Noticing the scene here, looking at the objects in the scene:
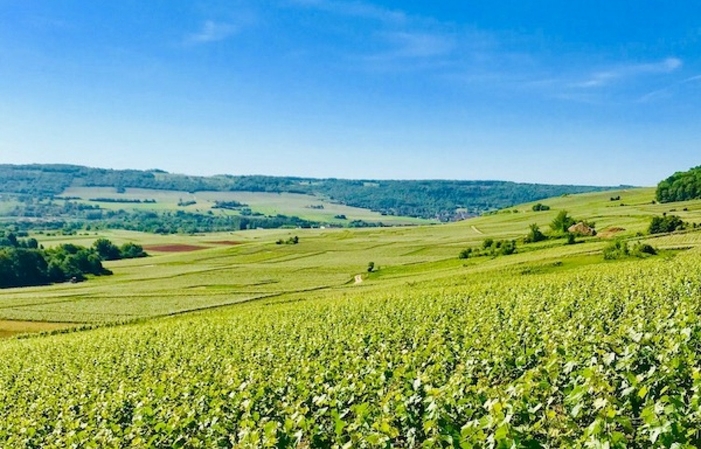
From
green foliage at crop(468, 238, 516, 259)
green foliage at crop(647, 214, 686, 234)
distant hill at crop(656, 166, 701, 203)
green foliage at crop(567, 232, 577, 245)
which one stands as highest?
distant hill at crop(656, 166, 701, 203)

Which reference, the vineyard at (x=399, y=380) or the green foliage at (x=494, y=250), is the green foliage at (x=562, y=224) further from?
the vineyard at (x=399, y=380)

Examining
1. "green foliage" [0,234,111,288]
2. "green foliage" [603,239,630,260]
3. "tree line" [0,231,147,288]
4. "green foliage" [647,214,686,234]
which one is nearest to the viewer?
"green foliage" [603,239,630,260]

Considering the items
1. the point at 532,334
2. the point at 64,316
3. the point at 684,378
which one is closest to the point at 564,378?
the point at 684,378

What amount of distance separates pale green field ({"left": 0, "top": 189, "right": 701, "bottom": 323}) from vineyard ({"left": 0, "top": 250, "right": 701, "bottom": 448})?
29.9m

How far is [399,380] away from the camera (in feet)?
44.8

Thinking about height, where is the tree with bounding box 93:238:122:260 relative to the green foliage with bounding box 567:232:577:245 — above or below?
below

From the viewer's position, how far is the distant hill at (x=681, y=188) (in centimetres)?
14600

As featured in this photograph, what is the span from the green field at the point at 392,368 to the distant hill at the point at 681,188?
265 ft

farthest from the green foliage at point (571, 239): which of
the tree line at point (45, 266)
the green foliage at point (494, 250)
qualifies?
the tree line at point (45, 266)

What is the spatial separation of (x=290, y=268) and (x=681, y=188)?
10981cm

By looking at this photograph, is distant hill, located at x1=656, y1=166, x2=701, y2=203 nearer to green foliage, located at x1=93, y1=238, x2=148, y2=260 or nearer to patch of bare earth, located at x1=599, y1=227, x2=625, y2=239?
patch of bare earth, located at x1=599, y1=227, x2=625, y2=239

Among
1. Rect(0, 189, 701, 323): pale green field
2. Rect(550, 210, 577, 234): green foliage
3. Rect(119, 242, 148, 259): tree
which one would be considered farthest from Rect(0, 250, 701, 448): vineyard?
Rect(119, 242, 148, 259): tree

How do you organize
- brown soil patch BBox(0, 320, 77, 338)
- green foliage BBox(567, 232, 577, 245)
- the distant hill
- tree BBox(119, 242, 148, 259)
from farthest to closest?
1. tree BBox(119, 242, 148, 259)
2. the distant hill
3. green foliage BBox(567, 232, 577, 245)
4. brown soil patch BBox(0, 320, 77, 338)

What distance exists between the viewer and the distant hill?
479 ft
